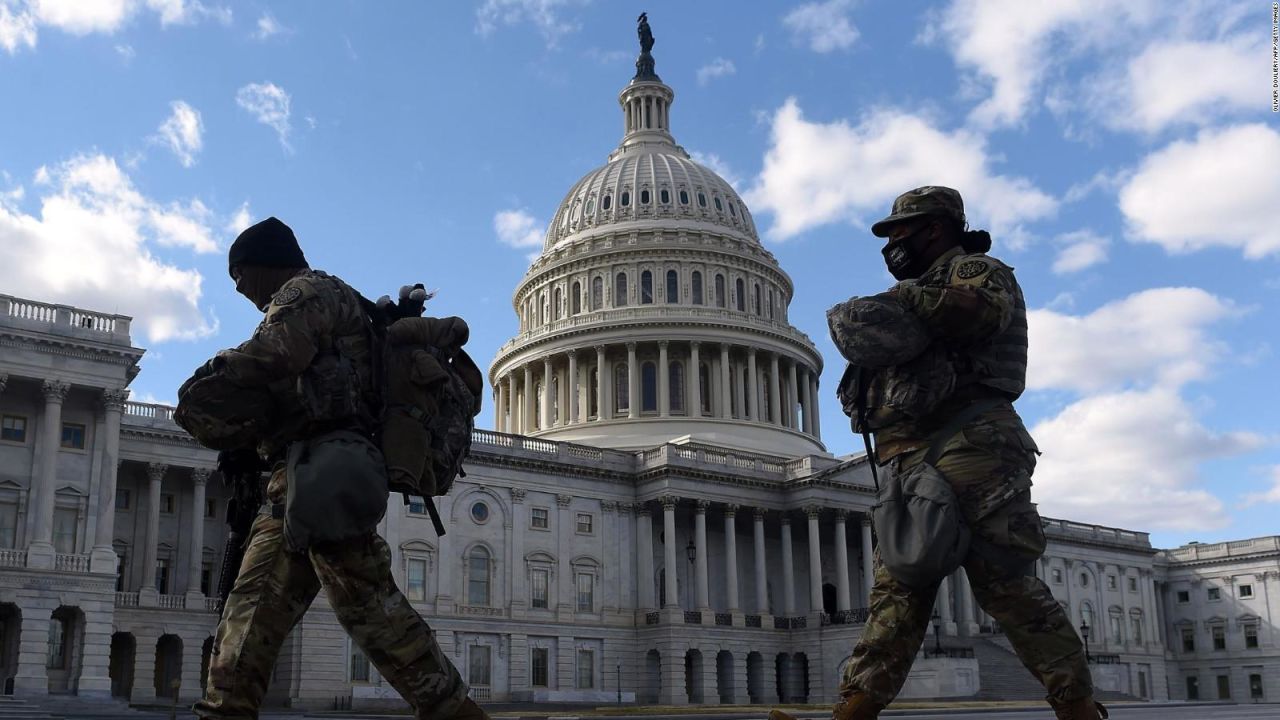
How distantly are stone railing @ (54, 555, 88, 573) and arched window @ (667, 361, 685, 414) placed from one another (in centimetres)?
4228

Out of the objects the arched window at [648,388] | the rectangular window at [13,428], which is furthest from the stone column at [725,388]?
the rectangular window at [13,428]

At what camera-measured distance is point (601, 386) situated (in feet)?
283

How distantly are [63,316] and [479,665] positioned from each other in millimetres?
26615

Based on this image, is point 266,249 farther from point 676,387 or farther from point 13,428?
point 676,387

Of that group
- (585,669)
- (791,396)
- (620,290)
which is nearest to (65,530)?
(585,669)

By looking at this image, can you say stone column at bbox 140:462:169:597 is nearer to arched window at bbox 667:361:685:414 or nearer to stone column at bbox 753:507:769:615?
stone column at bbox 753:507:769:615

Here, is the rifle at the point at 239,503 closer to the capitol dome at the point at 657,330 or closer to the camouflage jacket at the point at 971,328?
the camouflage jacket at the point at 971,328

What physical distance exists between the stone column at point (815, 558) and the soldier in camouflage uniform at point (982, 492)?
6616 cm

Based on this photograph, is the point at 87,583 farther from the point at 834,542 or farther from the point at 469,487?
the point at 834,542

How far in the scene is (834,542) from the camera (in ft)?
257

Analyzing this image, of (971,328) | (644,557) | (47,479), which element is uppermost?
(47,479)

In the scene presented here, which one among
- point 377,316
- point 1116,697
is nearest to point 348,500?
point 377,316

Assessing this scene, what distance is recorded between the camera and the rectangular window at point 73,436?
5164 cm

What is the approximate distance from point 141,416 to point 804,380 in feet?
162
